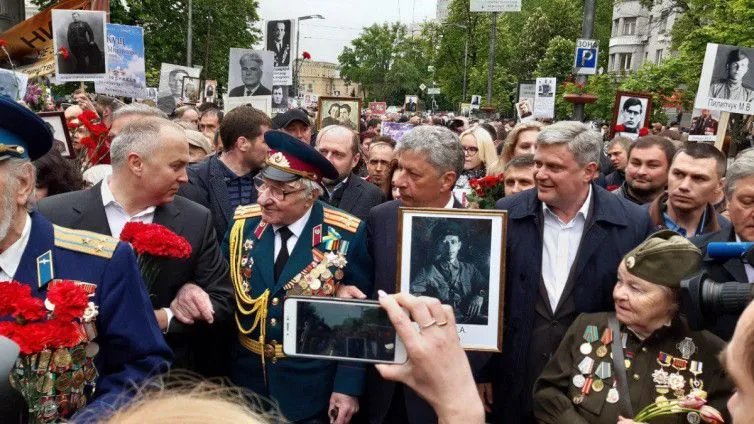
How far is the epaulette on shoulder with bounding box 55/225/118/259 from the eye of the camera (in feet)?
8.21

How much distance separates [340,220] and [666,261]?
5.40 feet

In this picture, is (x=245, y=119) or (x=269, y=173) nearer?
(x=269, y=173)

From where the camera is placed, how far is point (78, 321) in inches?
87.4

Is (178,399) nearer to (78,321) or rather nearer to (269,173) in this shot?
(78,321)

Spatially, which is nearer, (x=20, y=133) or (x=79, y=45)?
(x=20, y=133)

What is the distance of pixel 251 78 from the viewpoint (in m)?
11.9

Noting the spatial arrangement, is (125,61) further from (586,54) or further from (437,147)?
(586,54)

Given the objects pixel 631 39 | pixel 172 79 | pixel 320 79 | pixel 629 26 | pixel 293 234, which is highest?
pixel 629 26

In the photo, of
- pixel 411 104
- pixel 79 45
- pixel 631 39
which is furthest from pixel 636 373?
pixel 631 39

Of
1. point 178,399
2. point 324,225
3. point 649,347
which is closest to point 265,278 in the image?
point 324,225

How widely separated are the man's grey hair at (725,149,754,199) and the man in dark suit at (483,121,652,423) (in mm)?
467

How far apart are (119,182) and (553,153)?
7.46 feet

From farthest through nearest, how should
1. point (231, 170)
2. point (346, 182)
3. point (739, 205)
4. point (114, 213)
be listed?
point (346, 182)
point (231, 170)
point (739, 205)
point (114, 213)

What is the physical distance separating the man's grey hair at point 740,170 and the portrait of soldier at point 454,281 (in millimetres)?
1551
